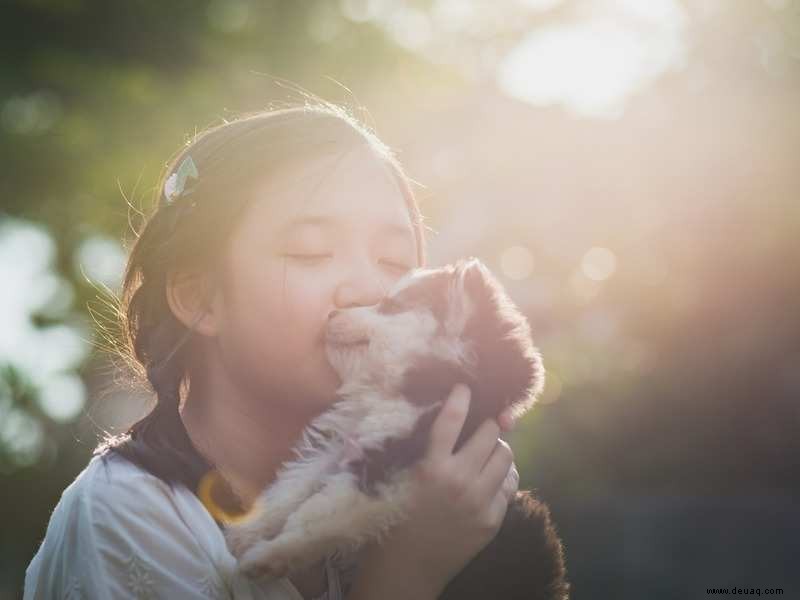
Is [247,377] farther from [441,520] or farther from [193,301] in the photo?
[441,520]

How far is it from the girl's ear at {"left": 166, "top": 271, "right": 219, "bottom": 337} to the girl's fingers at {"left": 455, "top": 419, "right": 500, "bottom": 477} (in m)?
0.91

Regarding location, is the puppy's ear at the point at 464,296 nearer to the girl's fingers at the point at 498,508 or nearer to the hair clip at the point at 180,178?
the girl's fingers at the point at 498,508

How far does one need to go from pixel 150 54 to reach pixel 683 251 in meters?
6.74

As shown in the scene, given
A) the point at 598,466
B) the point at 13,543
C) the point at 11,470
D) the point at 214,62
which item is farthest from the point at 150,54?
the point at 598,466

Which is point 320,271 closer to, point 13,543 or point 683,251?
point 683,251

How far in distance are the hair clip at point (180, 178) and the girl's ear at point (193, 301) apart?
0.92 feet

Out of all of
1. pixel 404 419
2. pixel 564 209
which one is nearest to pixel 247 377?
pixel 404 419

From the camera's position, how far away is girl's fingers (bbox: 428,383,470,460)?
2.36 metres

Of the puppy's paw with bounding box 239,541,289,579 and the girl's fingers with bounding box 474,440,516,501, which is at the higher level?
the girl's fingers with bounding box 474,440,516,501

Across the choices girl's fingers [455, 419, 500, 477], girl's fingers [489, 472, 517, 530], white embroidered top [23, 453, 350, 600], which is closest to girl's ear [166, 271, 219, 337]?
white embroidered top [23, 453, 350, 600]

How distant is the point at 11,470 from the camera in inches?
397

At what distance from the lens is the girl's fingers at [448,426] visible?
236 centimetres

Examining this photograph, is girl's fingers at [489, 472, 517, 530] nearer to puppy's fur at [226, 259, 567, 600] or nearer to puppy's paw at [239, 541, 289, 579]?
puppy's fur at [226, 259, 567, 600]

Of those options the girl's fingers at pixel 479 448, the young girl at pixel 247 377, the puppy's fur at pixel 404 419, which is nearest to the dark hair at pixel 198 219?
the young girl at pixel 247 377
